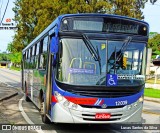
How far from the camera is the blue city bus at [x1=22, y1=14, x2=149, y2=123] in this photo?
9.09 metres

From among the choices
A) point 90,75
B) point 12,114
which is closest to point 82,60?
point 90,75

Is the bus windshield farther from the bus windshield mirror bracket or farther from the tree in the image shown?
the tree

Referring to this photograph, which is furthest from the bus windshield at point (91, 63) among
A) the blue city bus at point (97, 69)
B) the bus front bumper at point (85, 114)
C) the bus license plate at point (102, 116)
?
the bus license plate at point (102, 116)

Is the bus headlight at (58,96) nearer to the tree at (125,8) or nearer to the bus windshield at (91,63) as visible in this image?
the bus windshield at (91,63)

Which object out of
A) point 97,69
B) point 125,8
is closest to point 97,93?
point 97,69

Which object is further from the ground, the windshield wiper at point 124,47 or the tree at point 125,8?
the tree at point 125,8

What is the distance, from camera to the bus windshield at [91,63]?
362 inches

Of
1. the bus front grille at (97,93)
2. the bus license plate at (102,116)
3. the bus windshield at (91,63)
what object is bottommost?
the bus license plate at (102,116)

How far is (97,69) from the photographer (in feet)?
30.3

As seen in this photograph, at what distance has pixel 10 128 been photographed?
33.1 ft

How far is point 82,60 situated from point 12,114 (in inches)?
196

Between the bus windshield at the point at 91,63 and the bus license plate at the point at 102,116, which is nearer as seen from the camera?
the bus license plate at the point at 102,116

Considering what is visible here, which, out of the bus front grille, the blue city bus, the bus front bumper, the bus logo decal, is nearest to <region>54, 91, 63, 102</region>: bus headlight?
the blue city bus

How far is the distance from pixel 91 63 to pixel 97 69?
8.3 inches
